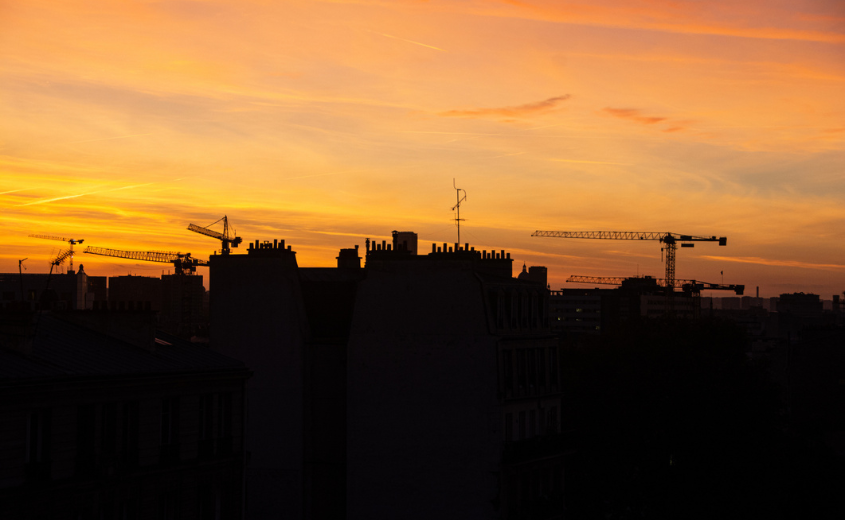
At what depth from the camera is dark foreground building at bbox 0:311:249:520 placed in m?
32.6

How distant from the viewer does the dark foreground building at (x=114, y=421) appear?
32562 mm

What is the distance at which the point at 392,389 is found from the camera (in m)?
55.9

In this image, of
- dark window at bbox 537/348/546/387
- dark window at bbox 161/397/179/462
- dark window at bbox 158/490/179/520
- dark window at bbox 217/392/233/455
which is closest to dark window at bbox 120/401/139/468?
dark window at bbox 161/397/179/462

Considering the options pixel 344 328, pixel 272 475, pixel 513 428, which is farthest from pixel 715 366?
pixel 272 475

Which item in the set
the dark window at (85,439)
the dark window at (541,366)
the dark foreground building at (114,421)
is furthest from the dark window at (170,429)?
the dark window at (541,366)

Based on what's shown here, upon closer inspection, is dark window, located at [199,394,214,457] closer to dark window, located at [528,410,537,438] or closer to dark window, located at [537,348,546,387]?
dark window, located at [528,410,537,438]

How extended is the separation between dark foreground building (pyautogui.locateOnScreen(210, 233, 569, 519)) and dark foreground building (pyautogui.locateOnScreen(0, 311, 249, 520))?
534 inches

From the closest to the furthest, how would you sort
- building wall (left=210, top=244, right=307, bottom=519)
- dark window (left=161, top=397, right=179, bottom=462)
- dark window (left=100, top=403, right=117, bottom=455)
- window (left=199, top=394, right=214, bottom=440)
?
dark window (left=100, top=403, right=117, bottom=455) < dark window (left=161, top=397, right=179, bottom=462) < window (left=199, top=394, right=214, bottom=440) < building wall (left=210, top=244, right=307, bottom=519)

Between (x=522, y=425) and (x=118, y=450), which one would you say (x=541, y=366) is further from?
(x=118, y=450)

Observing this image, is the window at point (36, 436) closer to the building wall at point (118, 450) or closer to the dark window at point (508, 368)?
the building wall at point (118, 450)

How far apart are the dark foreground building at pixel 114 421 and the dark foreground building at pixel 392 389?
44.5ft

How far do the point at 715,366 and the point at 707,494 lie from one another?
9.65 m

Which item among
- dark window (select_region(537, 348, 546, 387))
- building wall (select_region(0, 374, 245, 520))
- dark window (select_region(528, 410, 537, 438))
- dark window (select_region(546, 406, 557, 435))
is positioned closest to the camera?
building wall (select_region(0, 374, 245, 520))

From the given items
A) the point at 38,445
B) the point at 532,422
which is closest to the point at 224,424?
the point at 38,445
